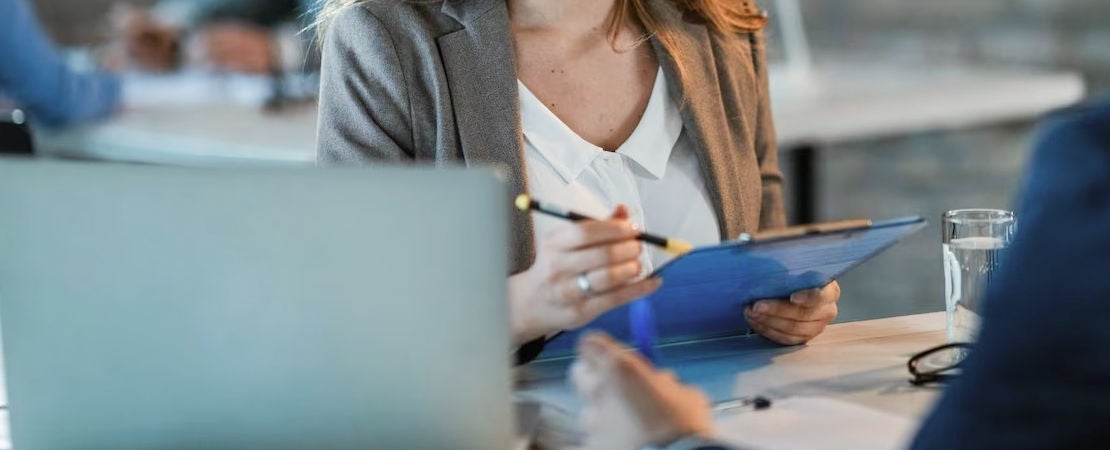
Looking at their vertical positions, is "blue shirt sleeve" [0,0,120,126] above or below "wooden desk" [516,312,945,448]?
above

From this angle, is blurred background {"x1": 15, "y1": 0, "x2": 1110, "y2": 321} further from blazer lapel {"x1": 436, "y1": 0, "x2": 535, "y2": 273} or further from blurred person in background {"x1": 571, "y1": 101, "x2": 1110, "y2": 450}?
A: blurred person in background {"x1": 571, "y1": 101, "x2": 1110, "y2": 450}

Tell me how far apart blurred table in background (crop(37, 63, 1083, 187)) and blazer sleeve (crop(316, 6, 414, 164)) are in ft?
4.38

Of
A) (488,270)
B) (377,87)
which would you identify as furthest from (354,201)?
(377,87)

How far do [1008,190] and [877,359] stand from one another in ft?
10.9

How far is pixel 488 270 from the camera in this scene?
0.94 metres

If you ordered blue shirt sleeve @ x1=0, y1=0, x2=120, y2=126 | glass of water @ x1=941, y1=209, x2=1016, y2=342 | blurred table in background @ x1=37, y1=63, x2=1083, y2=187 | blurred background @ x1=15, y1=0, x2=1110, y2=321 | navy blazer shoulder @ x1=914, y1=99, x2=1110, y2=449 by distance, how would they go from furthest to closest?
1. blurred background @ x1=15, y1=0, x2=1110, y2=321
2. blurred table in background @ x1=37, y1=63, x2=1083, y2=187
3. blue shirt sleeve @ x1=0, y1=0, x2=120, y2=126
4. glass of water @ x1=941, y1=209, x2=1016, y2=342
5. navy blazer shoulder @ x1=914, y1=99, x2=1110, y2=449

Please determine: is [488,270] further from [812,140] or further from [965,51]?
[965,51]

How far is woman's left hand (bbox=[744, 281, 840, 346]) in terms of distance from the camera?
4.53 ft

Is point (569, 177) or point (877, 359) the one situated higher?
point (569, 177)

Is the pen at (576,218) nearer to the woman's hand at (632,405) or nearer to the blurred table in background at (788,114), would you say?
the woman's hand at (632,405)

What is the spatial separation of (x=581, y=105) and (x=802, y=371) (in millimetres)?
502

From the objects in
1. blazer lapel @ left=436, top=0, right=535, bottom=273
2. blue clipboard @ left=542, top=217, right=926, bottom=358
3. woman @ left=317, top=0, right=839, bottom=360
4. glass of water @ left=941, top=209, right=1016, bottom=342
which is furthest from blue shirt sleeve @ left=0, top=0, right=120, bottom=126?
glass of water @ left=941, top=209, right=1016, bottom=342

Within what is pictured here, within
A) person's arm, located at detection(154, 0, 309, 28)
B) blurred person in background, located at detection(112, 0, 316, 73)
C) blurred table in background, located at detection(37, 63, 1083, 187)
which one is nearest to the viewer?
blurred table in background, located at detection(37, 63, 1083, 187)

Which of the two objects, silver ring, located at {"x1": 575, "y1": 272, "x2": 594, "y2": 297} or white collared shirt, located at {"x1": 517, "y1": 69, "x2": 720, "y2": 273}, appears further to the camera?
white collared shirt, located at {"x1": 517, "y1": 69, "x2": 720, "y2": 273}
